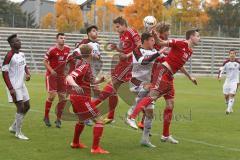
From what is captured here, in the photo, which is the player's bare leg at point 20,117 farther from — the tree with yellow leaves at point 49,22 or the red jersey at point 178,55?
the tree with yellow leaves at point 49,22

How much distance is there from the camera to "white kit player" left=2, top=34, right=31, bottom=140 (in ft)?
35.6

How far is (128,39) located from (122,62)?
64 cm

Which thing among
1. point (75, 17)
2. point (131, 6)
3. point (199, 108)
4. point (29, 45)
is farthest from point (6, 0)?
point (199, 108)


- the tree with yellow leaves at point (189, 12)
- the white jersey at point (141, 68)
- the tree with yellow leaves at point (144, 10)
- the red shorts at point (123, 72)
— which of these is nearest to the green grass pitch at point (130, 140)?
the red shorts at point (123, 72)

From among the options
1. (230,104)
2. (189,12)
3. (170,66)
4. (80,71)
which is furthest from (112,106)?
(189,12)

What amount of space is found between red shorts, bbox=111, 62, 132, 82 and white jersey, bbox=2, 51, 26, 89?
8.48 ft

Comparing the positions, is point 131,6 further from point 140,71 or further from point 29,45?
point 140,71

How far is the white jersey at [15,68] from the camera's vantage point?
10.9m

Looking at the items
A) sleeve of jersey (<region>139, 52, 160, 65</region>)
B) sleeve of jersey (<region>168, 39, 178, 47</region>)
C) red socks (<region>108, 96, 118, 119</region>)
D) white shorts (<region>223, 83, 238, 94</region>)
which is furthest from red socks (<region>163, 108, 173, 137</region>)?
white shorts (<region>223, 83, 238, 94</region>)

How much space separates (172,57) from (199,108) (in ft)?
25.7

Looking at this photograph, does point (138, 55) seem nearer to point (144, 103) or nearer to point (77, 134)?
point (144, 103)

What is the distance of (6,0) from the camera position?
69125 mm

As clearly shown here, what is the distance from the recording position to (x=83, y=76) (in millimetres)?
9664

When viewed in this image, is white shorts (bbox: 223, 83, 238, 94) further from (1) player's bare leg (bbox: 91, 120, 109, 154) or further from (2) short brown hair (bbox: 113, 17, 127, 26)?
(1) player's bare leg (bbox: 91, 120, 109, 154)
